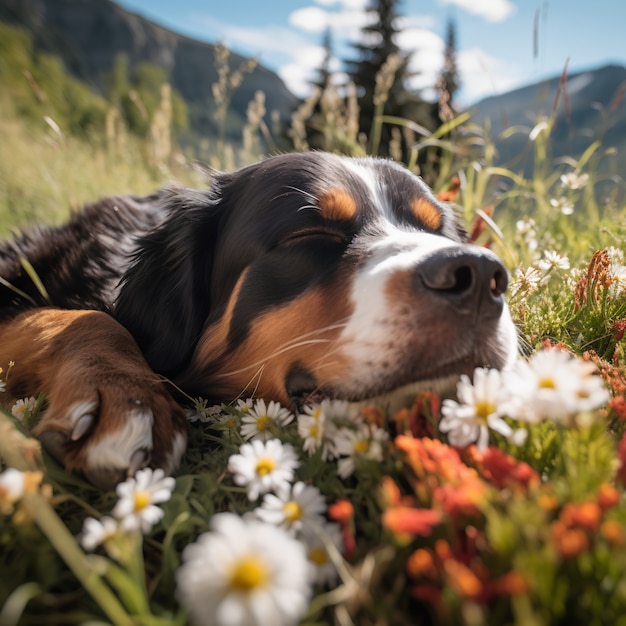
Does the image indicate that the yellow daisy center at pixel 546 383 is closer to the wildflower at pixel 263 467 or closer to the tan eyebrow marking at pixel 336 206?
the wildflower at pixel 263 467

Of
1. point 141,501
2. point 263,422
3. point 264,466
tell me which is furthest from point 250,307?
point 141,501

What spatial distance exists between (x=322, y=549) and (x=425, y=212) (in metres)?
1.96

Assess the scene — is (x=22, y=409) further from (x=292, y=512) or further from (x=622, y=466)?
(x=622, y=466)

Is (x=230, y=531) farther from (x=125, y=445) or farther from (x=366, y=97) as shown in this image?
(x=366, y=97)

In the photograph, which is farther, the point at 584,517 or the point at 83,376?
the point at 83,376

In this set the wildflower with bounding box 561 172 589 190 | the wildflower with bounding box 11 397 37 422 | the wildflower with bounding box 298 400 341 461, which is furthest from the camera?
the wildflower with bounding box 561 172 589 190

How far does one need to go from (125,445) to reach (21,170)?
8070mm

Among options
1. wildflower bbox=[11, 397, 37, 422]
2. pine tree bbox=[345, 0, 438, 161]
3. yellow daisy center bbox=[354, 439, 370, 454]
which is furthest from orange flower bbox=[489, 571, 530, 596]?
pine tree bbox=[345, 0, 438, 161]

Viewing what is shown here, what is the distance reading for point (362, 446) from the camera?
50.1 inches

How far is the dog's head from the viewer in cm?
170

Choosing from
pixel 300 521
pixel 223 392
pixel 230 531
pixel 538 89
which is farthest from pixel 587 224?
pixel 230 531

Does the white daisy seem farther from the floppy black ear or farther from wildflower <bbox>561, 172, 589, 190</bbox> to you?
wildflower <bbox>561, 172, 589, 190</bbox>

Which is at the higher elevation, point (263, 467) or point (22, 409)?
point (263, 467)

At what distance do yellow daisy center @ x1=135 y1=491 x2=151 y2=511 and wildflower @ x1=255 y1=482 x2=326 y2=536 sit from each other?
0.23m
